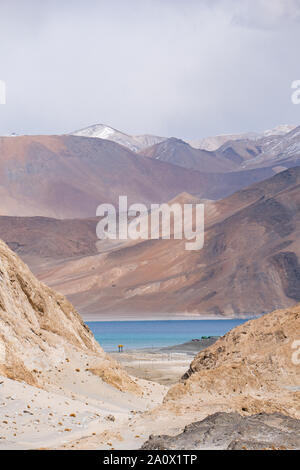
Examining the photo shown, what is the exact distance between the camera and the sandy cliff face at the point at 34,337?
23906 millimetres

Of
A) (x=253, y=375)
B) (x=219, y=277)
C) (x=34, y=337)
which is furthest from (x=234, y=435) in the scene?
(x=219, y=277)

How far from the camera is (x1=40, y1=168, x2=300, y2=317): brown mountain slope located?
17000 cm

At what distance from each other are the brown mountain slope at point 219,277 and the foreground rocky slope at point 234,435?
5831 inches

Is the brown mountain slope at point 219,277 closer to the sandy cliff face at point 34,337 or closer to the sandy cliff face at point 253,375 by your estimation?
the sandy cliff face at point 34,337

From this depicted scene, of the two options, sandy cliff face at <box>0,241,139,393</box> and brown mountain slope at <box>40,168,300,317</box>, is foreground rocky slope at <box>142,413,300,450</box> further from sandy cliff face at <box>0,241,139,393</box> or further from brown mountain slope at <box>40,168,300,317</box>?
brown mountain slope at <box>40,168,300,317</box>

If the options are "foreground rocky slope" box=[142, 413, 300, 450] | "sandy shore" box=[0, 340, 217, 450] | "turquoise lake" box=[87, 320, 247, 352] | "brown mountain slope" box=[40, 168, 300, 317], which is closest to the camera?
"foreground rocky slope" box=[142, 413, 300, 450]

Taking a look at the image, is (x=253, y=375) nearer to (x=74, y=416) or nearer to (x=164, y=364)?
(x=74, y=416)

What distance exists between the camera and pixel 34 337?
2620 centimetres

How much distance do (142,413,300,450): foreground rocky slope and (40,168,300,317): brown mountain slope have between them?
486ft

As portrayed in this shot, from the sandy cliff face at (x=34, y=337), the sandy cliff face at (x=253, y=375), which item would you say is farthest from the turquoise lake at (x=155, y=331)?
the sandy cliff face at (x=253, y=375)

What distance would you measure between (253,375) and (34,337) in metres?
8.25

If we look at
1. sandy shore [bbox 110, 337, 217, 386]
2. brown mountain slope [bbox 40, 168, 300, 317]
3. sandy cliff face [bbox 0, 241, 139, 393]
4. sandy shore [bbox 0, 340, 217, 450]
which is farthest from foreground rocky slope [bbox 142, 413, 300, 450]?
brown mountain slope [bbox 40, 168, 300, 317]

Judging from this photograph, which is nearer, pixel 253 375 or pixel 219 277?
pixel 253 375
